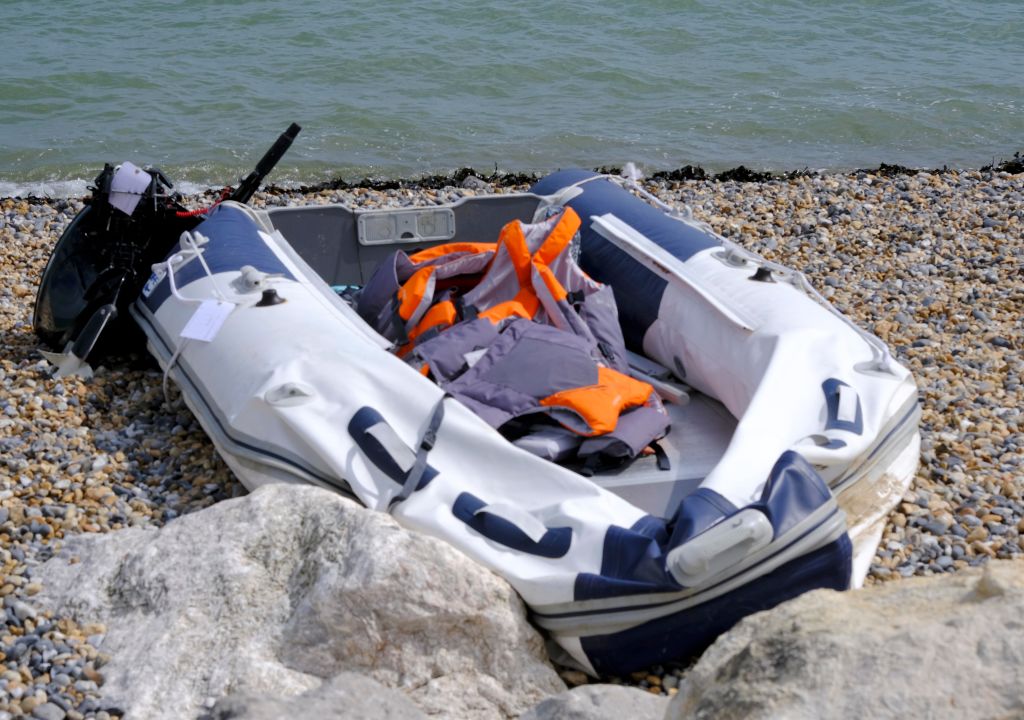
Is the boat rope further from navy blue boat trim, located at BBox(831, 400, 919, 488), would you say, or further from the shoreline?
the shoreline

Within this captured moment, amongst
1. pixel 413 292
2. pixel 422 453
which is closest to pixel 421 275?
pixel 413 292

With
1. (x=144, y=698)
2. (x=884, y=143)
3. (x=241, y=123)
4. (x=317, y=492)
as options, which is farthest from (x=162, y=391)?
(x=884, y=143)

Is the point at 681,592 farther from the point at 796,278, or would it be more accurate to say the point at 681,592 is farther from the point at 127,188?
the point at 127,188

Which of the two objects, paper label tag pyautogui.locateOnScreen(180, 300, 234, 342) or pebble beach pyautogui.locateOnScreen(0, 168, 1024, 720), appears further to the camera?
paper label tag pyautogui.locateOnScreen(180, 300, 234, 342)

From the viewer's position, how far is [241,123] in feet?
Result: 32.5

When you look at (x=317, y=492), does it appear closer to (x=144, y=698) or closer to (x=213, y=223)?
(x=144, y=698)

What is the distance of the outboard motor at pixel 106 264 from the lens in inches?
182

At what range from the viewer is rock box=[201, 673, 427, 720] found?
238cm

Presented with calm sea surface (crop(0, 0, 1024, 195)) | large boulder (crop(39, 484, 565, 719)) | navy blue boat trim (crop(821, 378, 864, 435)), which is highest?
navy blue boat trim (crop(821, 378, 864, 435))

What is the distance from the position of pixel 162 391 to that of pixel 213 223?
66 cm

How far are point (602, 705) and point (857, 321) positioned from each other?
3.23m

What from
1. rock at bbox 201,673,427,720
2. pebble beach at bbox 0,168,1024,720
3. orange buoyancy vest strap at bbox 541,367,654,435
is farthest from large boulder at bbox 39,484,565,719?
orange buoyancy vest strap at bbox 541,367,654,435

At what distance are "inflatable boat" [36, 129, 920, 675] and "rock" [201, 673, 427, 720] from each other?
20.7 inches

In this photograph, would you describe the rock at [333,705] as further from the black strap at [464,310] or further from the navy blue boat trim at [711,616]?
the black strap at [464,310]
